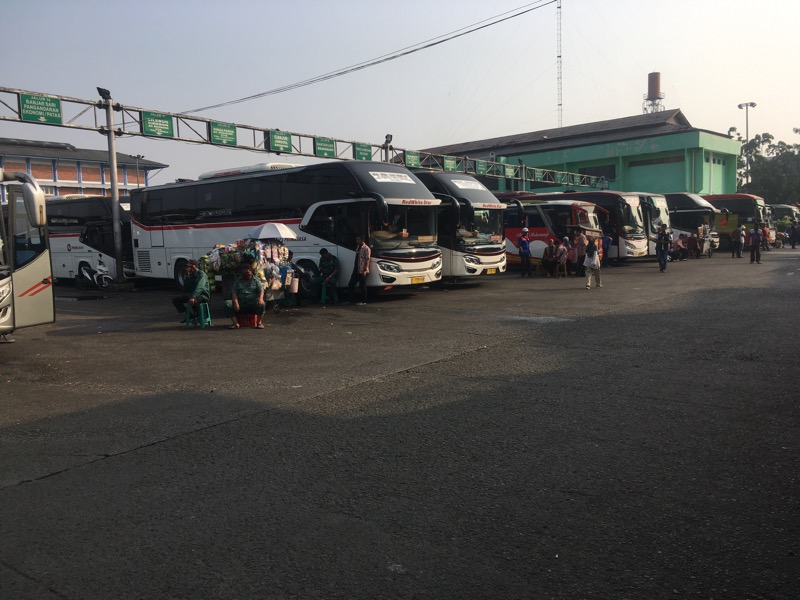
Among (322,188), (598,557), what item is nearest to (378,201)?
(322,188)

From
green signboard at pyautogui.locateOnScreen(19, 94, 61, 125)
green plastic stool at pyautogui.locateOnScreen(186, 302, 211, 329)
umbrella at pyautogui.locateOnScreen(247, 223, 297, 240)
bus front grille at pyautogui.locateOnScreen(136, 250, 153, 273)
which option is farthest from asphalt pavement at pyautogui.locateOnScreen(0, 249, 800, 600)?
A: bus front grille at pyautogui.locateOnScreen(136, 250, 153, 273)

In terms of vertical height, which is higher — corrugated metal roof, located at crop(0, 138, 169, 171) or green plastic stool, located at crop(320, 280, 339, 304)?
corrugated metal roof, located at crop(0, 138, 169, 171)

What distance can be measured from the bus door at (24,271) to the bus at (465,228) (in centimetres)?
1154

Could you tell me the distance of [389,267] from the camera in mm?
16672

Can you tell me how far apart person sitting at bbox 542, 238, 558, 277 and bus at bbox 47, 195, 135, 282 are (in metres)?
15.0

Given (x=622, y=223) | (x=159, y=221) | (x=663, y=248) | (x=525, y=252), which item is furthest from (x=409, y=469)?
(x=622, y=223)

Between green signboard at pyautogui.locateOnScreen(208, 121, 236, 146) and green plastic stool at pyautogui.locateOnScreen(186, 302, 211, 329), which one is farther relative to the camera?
green signboard at pyautogui.locateOnScreen(208, 121, 236, 146)

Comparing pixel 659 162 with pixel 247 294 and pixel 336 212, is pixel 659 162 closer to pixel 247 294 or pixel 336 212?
pixel 336 212

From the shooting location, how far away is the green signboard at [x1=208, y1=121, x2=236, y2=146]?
26.2 m

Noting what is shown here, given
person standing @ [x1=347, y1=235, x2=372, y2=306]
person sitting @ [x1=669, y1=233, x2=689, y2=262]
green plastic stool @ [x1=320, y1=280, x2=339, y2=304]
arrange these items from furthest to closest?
person sitting @ [x1=669, y1=233, x2=689, y2=262], green plastic stool @ [x1=320, y1=280, x2=339, y2=304], person standing @ [x1=347, y1=235, x2=372, y2=306]

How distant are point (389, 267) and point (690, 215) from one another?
2495 cm

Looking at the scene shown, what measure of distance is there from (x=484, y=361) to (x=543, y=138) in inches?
2249

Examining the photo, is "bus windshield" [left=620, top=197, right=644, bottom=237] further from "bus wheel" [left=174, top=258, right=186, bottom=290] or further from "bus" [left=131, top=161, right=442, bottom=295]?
"bus wheel" [left=174, top=258, right=186, bottom=290]

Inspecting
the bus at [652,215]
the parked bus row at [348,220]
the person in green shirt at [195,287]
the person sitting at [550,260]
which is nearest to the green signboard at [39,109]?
the parked bus row at [348,220]
